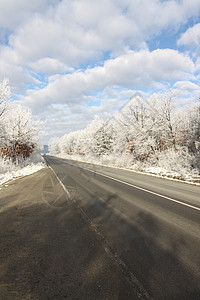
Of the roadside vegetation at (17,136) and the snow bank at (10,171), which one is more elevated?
the roadside vegetation at (17,136)

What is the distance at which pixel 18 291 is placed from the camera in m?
2.24

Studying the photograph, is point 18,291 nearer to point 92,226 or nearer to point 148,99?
point 92,226

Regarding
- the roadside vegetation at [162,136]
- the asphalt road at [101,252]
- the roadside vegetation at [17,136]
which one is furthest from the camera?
the roadside vegetation at [17,136]

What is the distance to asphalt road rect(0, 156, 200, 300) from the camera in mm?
2258

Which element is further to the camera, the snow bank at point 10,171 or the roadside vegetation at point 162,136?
the roadside vegetation at point 162,136

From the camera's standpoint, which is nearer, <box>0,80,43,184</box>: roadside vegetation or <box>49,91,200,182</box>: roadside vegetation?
<box>49,91,200,182</box>: roadside vegetation

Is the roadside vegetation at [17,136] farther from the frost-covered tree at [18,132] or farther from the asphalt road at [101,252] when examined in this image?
the asphalt road at [101,252]

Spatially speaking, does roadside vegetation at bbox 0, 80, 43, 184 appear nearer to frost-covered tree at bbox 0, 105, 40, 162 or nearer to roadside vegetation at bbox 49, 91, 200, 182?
frost-covered tree at bbox 0, 105, 40, 162

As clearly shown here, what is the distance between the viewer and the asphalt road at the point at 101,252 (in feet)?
7.41

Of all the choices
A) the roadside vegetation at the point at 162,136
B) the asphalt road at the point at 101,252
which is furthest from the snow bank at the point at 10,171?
the roadside vegetation at the point at 162,136

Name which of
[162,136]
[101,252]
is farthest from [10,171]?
[162,136]

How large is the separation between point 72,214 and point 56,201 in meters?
1.77

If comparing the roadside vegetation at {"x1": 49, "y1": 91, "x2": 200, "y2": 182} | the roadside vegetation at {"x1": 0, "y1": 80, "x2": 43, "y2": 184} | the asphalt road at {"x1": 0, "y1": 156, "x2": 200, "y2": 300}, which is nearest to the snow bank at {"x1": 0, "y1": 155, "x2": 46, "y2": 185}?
the roadside vegetation at {"x1": 0, "y1": 80, "x2": 43, "y2": 184}

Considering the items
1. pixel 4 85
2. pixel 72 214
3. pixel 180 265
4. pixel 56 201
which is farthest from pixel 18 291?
pixel 4 85
